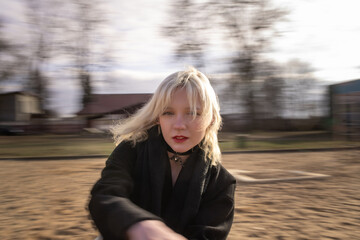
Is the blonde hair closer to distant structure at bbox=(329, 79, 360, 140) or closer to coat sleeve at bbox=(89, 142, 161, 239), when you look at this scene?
coat sleeve at bbox=(89, 142, 161, 239)

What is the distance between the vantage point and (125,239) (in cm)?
104

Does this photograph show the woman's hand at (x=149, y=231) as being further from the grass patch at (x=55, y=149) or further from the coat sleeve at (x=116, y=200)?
the grass patch at (x=55, y=149)

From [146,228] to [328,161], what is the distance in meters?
8.15

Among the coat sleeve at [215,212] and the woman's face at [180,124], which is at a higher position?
the woman's face at [180,124]

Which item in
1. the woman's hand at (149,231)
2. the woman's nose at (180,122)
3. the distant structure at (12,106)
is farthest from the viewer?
the distant structure at (12,106)

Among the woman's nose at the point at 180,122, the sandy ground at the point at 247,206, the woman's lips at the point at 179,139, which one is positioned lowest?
the sandy ground at the point at 247,206

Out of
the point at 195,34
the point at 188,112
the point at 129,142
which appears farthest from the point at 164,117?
the point at 195,34

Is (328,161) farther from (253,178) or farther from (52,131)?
(52,131)

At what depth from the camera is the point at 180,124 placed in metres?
1.42

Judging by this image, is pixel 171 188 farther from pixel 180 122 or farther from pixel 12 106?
pixel 12 106

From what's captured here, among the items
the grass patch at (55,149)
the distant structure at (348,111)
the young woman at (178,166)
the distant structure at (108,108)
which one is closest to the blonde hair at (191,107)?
the young woman at (178,166)

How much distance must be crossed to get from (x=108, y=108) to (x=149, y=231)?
35911 millimetres

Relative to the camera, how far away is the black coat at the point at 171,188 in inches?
51.3

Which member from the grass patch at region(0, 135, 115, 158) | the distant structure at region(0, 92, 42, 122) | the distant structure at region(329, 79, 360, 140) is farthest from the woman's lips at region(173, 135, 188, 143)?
the distant structure at region(0, 92, 42, 122)
